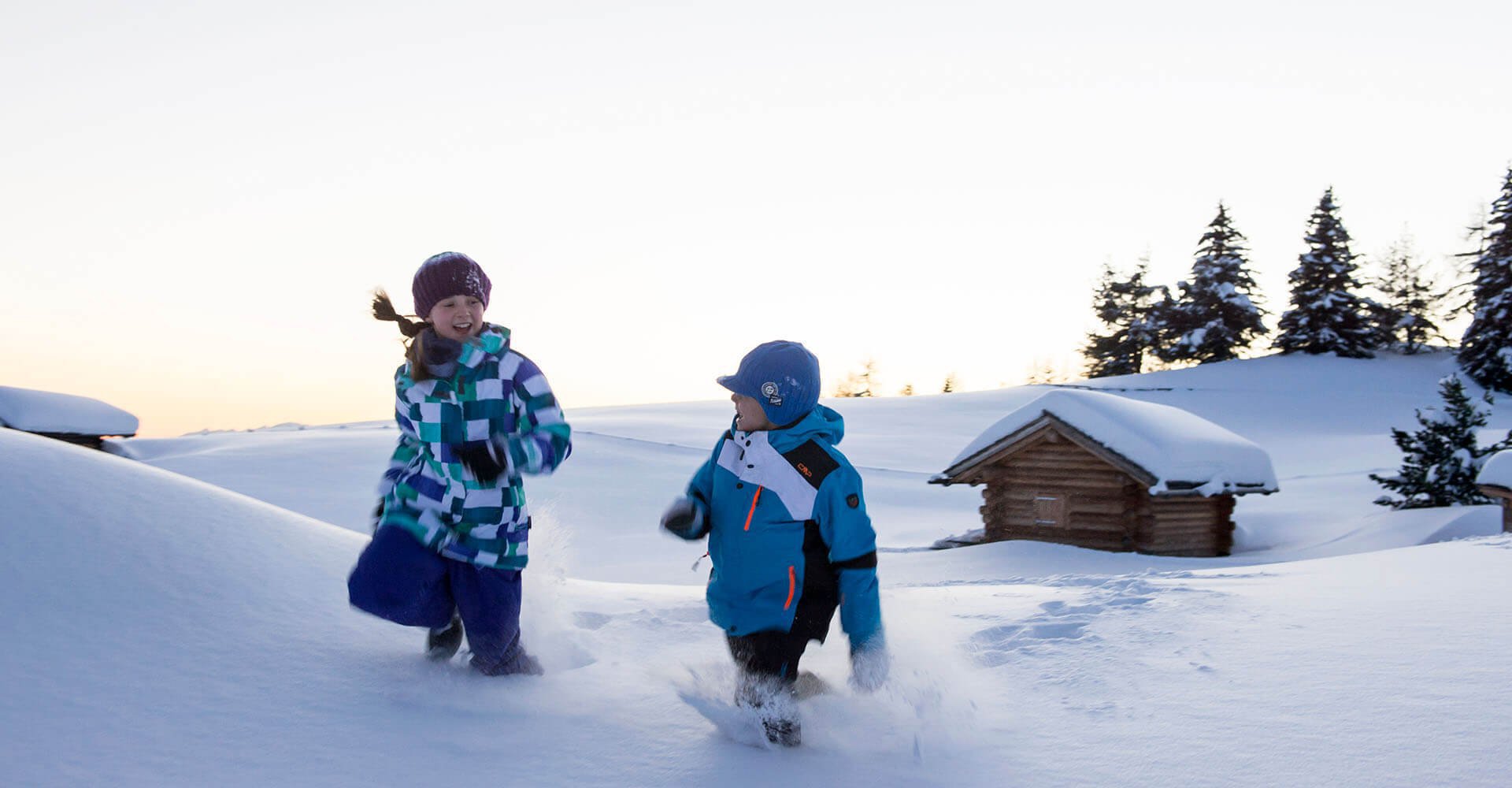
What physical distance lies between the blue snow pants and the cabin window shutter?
12.0 meters

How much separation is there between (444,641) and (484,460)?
750 millimetres

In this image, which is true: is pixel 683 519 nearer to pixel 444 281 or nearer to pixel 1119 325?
pixel 444 281

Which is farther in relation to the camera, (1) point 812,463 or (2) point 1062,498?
(2) point 1062,498

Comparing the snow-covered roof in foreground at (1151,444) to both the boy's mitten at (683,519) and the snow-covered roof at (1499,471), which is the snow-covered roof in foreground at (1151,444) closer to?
the snow-covered roof at (1499,471)

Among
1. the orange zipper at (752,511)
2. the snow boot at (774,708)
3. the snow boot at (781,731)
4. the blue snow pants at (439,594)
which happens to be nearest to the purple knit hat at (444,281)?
the blue snow pants at (439,594)

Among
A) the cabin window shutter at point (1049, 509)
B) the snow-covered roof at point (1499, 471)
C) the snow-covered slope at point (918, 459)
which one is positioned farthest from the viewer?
the snow-covered slope at point (918, 459)

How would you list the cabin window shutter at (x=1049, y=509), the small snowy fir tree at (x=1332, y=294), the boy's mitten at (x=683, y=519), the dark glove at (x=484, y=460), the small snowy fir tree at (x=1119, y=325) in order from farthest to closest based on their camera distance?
the small snowy fir tree at (x=1119, y=325) → the small snowy fir tree at (x=1332, y=294) → the cabin window shutter at (x=1049, y=509) → the boy's mitten at (x=683, y=519) → the dark glove at (x=484, y=460)

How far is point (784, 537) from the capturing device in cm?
312

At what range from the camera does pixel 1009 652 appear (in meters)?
3.79

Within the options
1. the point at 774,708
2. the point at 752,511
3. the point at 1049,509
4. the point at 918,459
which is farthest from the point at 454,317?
the point at 918,459

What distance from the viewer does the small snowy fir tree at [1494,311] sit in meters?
31.1

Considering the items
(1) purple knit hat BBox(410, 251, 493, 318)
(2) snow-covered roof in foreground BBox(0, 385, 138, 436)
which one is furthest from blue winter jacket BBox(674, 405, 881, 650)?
(2) snow-covered roof in foreground BBox(0, 385, 138, 436)

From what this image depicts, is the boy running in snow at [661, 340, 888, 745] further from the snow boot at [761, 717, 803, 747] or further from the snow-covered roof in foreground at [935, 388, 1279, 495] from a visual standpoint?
the snow-covered roof in foreground at [935, 388, 1279, 495]

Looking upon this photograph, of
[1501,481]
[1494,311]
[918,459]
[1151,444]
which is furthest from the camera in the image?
[1494,311]
